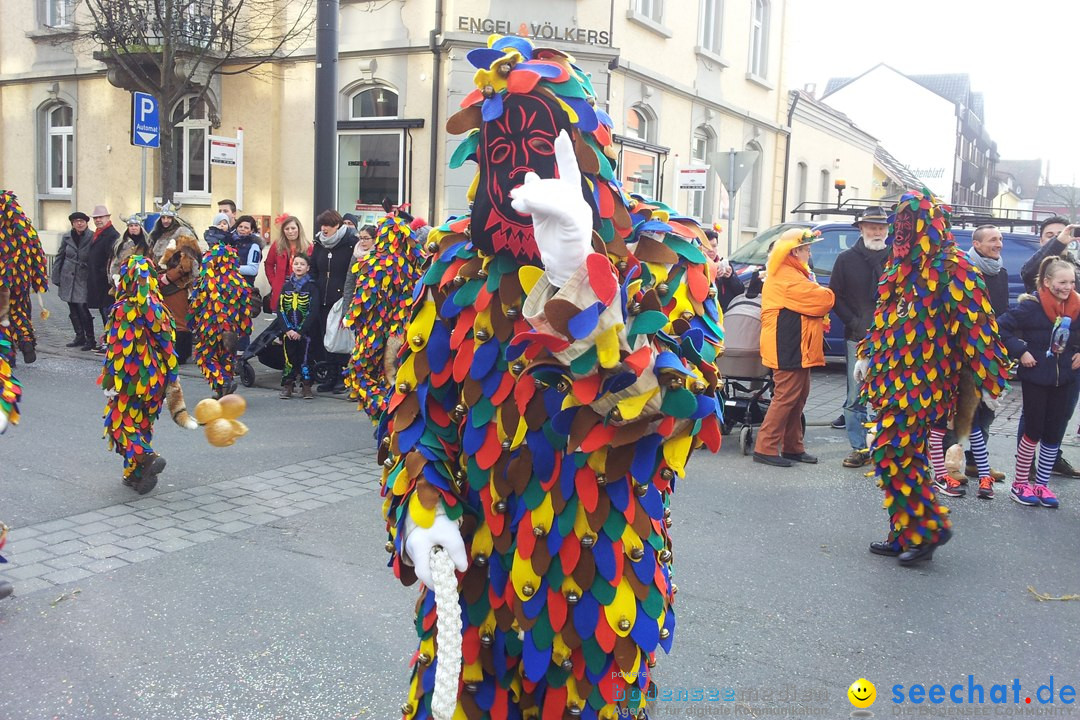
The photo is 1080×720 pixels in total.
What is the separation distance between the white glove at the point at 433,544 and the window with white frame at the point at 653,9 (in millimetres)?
16536

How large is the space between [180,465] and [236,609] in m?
2.70

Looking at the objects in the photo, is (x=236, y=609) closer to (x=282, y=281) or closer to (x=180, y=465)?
(x=180, y=465)

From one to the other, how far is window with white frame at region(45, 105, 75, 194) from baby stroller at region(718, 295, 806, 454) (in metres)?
16.8

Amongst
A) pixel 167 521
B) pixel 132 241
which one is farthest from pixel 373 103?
pixel 167 521

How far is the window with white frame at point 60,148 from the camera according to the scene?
19.6 m

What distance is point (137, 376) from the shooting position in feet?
18.4

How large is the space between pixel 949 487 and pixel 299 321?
6.05 meters

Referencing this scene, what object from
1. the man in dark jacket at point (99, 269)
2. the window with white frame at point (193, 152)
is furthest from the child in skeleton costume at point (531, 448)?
the window with white frame at point (193, 152)

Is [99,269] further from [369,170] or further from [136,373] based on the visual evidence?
[136,373]

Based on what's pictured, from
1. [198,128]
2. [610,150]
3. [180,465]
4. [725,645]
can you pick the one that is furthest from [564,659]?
[198,128]

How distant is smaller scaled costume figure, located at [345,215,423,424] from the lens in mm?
6820

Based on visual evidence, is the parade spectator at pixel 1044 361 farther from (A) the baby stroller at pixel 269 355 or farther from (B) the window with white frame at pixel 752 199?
(B) the window with white frame at pixel 752 199

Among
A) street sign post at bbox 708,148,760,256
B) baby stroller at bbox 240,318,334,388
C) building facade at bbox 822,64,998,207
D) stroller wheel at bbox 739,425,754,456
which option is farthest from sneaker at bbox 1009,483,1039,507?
building facade at bbox 822,64,998,207

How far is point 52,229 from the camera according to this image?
66.0 feet
